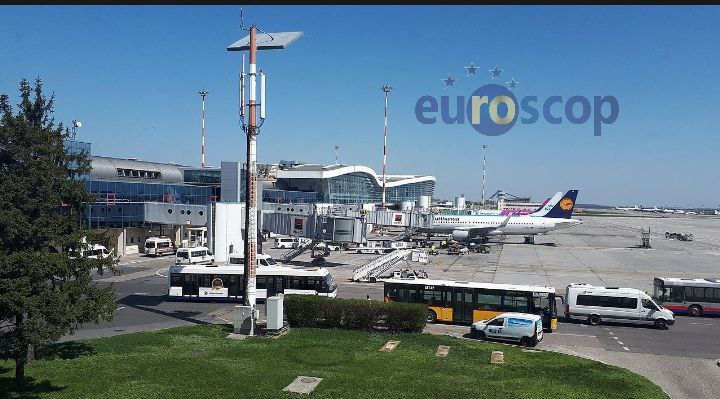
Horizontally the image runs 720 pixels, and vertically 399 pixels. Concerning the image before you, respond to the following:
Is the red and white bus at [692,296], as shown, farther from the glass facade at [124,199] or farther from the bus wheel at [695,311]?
the glass facade at [124,199]

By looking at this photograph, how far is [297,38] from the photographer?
29.2 metres

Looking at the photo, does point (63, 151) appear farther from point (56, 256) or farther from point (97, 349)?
point (97, 349)

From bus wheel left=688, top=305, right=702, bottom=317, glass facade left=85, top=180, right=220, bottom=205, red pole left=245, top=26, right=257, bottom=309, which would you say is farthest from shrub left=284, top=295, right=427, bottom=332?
glass facade left=85, top=180, right=220, bottom=205

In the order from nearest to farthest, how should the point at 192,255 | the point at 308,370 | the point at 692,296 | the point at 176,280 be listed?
the point at 308,370 → the point at 692,296 → the point at 176,280 → the point at 192,255

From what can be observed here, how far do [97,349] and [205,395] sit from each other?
316 inches

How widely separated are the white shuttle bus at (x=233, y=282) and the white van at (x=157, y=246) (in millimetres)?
26558

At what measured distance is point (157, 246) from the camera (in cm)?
6134

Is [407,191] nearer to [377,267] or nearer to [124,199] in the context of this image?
[124,199]

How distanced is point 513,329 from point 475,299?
15.3ft

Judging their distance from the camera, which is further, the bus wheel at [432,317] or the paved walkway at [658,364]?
the bus wheel at [432,317]

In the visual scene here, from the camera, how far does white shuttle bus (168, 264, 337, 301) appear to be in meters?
35.6

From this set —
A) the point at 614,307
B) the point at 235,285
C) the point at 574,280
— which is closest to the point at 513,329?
the point at 614,307

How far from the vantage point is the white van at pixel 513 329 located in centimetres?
2545

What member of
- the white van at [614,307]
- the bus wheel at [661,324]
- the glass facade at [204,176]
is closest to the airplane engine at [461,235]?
the glass facade at [204,176]
